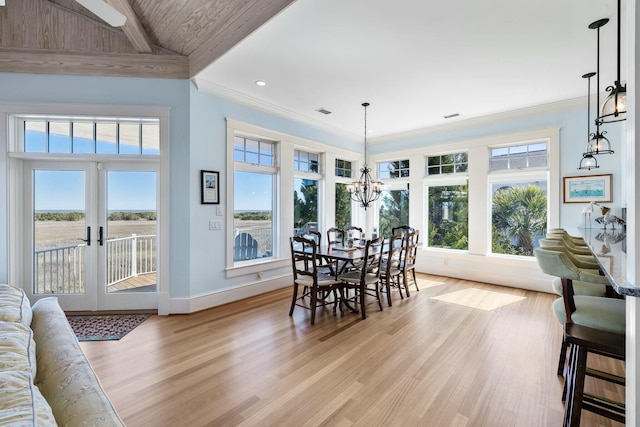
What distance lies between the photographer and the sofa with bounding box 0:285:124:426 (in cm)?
81

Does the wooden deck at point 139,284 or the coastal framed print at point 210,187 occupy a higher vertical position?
the coastal framed print at point 210,187

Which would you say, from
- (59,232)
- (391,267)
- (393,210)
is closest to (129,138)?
(59,232)

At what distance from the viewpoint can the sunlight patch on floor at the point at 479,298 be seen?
3.88 meters

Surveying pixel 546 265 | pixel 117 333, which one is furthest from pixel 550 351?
pixel 117 333

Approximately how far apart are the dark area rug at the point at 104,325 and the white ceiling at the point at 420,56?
10.1 ft

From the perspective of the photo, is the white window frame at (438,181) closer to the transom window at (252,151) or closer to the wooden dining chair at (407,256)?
the wooden dining chair at (407,256)

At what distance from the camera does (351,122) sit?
539 cm

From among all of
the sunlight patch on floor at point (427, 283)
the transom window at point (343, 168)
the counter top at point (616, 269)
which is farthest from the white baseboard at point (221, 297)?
the counter top at point (616, 269)

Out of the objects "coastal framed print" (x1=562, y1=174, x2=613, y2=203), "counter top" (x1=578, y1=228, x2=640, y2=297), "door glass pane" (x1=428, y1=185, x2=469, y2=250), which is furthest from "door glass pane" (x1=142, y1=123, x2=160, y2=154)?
"coastal framed print" (x1=562, y1=174, x2=613, y2=203)

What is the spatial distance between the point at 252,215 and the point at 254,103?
1735mm

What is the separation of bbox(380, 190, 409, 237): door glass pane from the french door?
4652 mm

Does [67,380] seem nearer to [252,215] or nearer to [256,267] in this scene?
[256,267]

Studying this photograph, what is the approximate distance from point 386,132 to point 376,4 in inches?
151

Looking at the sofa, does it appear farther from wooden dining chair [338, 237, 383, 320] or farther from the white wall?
wooden dining chair [338, 237, 383, 320]
